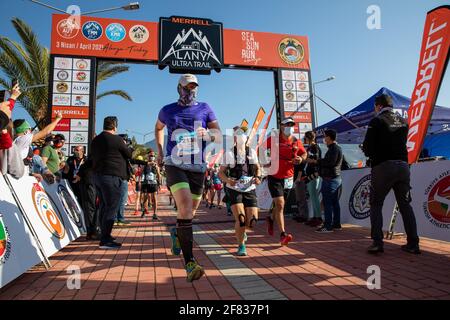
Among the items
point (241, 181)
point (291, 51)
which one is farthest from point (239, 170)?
point (291, 51)

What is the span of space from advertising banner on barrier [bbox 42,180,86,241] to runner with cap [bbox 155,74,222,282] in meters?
2.73

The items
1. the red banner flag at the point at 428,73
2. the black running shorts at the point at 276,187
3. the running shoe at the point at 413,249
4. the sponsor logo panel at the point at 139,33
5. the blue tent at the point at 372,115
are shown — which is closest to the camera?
the running shoe at the point at 413,249

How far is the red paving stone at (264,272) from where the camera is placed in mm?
2797

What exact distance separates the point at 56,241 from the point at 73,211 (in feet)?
5.80

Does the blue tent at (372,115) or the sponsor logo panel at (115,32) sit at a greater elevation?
the sponsor logo panel at (115,32)

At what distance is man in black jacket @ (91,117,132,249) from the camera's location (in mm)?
5117

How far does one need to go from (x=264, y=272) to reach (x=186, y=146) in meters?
1.73

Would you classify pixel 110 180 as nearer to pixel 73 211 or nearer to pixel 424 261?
pixel 73 211

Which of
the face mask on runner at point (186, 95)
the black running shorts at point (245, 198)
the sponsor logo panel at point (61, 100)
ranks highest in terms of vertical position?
the sponsor logo panel at point (61, 100)

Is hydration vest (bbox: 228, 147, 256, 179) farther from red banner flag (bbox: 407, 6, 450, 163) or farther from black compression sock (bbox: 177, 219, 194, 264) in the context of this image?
red banner flag (bbox: 407, 6, 450, 163)

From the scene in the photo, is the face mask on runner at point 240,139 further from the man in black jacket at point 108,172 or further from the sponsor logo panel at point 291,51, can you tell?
the sponsor logo panel at point 291,51

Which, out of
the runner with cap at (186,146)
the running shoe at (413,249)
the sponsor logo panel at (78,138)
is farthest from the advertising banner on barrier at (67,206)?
the running shoe at (413,249)

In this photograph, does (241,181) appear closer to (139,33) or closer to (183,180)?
(183,180)

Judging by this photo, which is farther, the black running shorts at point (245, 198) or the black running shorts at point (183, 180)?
the black running shorts at point (245, 198)
